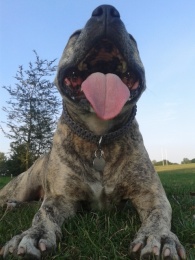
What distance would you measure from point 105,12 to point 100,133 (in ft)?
3.41

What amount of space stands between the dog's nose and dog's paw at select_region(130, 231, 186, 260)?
1.81 m

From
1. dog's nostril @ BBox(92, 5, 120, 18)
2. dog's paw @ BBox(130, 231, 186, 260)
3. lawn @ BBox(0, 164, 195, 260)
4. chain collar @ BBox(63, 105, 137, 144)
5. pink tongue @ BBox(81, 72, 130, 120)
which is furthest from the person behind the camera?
chain collar @ BBox(63, 105, 137, 144)

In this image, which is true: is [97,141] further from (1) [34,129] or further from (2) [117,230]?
(1) [34,129]

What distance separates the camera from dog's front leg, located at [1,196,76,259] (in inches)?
93.8

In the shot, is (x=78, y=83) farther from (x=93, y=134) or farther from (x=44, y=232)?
(x=44, y=232)

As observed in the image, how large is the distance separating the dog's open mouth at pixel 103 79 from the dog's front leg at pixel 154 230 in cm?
83

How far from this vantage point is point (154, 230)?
2689 mm

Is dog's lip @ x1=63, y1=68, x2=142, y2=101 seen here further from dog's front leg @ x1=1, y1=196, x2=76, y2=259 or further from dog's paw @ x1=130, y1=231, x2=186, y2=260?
dog's paw @ x1=130, y1=231, x2=186, y2=260

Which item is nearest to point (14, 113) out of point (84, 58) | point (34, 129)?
point (34, 129)

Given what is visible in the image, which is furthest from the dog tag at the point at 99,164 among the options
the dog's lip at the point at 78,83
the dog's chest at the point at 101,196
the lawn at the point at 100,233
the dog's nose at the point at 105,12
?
the dog's nose at the point at 105,12

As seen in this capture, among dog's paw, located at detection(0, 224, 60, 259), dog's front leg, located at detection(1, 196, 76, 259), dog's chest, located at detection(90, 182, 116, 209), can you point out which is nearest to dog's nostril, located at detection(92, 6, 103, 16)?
dog's chest, located at detection(90, 182, 116, 209)

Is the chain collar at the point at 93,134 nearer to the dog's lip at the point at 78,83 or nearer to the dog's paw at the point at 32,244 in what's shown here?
the dog's lip at the point at 78,83

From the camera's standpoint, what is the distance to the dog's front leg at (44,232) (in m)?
2.38

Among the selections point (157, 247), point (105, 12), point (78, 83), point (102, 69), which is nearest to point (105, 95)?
point (78, 83)
